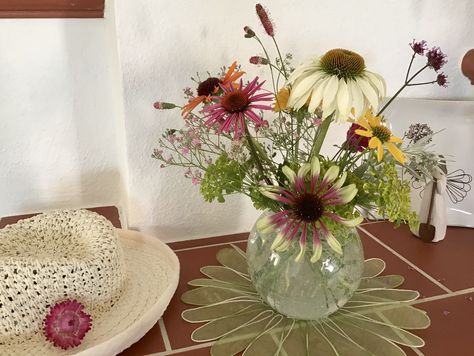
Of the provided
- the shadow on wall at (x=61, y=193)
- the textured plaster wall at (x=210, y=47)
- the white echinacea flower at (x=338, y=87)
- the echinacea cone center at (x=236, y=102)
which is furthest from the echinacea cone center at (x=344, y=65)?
the shadow on wall at (x=61, y=193)

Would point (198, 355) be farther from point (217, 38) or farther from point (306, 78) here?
point (217, 38)

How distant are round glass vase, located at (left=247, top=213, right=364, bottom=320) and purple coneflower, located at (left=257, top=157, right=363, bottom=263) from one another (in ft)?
0.21

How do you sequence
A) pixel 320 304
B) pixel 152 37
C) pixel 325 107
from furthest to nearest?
pixel 152 37
pixel 320 304
pixel 325 107

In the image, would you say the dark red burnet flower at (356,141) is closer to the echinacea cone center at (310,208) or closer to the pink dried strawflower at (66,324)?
the echinacea cone center at (310,208)

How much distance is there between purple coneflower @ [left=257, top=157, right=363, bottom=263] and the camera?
616 mm

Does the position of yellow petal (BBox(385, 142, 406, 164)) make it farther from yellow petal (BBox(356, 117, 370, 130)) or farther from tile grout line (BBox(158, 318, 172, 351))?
tile grout line (BBox(158, 318, 172, 351))

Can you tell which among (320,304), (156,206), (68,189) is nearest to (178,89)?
(156,206)

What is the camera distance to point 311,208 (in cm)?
62

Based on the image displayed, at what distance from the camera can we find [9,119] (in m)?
1.01

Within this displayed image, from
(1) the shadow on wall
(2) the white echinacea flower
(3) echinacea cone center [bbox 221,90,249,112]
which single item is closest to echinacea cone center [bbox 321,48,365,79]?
(2) the white echinacea flower

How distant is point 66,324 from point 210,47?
0.53 meters

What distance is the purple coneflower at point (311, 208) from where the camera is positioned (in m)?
0.62

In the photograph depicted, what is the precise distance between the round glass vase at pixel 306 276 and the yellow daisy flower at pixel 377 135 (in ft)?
0.39

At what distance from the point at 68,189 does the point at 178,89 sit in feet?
1.14
